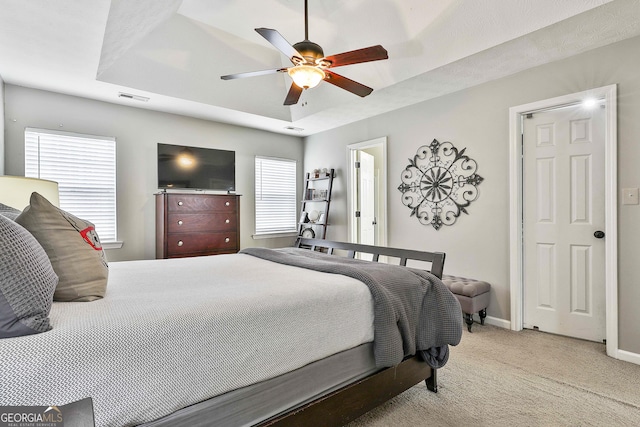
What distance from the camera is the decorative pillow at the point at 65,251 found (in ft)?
4.02

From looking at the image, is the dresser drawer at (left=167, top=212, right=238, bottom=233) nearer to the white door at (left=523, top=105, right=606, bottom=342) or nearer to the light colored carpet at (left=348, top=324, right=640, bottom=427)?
the light colored carpet at (left=348, top=324, right=640, bottom=427)

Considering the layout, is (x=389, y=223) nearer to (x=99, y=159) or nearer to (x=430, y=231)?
(x=430, y=231)

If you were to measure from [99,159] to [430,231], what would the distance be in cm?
400

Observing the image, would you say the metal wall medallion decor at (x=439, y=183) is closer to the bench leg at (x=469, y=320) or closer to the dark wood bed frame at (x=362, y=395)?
the bench leg at (x=469, y=320)

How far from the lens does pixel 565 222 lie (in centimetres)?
291

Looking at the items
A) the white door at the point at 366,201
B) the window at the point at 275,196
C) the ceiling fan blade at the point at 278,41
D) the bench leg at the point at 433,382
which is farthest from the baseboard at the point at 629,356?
the window at the point at 275,196

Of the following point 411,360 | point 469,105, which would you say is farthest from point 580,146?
point 411,360

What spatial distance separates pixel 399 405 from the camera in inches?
74.0

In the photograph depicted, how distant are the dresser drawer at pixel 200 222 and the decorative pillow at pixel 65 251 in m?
2.58

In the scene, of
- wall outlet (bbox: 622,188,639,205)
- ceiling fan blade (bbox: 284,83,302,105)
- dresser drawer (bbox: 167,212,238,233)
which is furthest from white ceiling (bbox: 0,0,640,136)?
dresser drawer (bbox: 167,212,238,233)

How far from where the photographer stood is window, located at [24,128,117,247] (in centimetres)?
346

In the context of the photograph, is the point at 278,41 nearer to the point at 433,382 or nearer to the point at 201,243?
the point at 433,382

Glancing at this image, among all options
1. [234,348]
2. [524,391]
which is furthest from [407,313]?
[524,391]

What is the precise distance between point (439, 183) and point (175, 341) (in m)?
3.30
